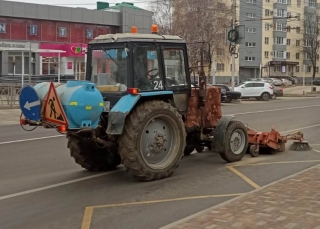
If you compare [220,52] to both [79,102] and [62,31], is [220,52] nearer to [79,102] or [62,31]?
[62,31]

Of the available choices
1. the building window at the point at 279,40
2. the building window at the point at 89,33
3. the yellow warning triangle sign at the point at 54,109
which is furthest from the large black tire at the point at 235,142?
the building window at the point at 279,40

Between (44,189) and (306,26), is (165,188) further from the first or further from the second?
(306,26)

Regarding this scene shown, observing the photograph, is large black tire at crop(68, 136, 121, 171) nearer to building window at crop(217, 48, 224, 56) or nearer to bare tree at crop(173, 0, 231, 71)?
bare tree at crop(173, 0, 231, 71)

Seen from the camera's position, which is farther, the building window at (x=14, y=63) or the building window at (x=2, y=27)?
the building window at (x=2, y=27)

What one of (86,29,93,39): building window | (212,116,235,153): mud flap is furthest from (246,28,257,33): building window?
(212,116,235,153): mud flap

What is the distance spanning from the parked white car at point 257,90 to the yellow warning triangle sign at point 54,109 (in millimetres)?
33469

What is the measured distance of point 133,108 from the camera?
7848mm

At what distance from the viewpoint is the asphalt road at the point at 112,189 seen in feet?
20.1

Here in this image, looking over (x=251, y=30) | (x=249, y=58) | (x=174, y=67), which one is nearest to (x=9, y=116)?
(x=174, y=67)

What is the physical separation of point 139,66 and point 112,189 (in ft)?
6.90

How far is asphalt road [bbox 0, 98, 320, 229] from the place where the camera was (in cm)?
614

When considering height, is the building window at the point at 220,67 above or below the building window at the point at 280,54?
below

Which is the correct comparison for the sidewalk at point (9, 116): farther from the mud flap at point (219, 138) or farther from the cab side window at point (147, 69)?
the cab side window at point (147, 69)

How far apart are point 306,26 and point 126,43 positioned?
86.4 meters
